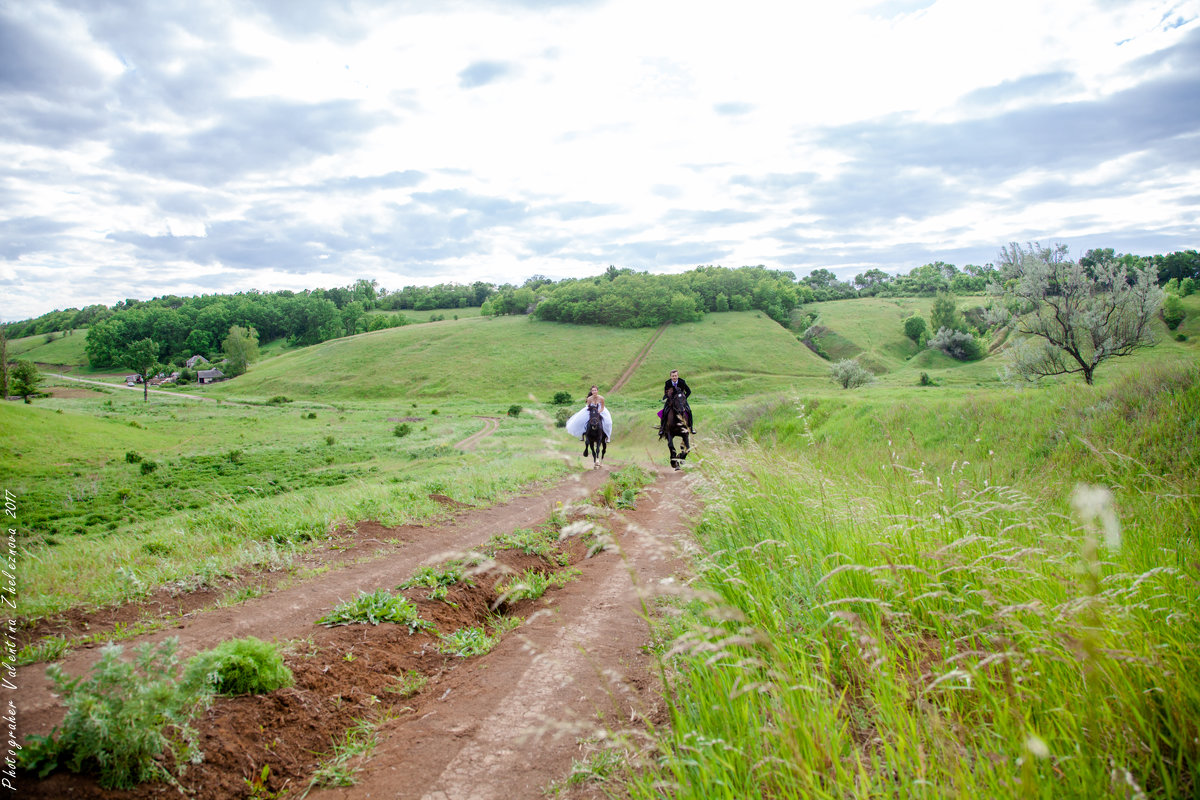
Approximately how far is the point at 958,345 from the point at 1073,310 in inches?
2541

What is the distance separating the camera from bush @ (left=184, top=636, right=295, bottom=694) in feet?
13.3

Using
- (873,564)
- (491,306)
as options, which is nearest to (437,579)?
(873,564)

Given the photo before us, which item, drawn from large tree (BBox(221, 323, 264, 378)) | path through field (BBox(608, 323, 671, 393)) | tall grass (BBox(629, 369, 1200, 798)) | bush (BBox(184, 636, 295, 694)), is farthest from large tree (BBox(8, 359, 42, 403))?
tall grass (BBox(629, 369, 1200, 798))

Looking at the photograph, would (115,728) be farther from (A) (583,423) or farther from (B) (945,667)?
(A) (583,423)

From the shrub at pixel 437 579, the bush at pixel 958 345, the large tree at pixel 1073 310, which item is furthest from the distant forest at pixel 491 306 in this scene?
the shrub at pixel 437 579

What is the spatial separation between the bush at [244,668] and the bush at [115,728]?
0.47 metres

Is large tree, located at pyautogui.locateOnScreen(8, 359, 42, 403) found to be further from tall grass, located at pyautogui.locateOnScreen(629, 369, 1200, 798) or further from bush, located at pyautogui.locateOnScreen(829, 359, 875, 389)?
bush, located at pyautogui.locateOnScreen(829, 359, 875, 389)

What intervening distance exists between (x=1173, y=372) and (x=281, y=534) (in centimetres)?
1781

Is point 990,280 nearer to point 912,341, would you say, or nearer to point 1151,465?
point 1151,465

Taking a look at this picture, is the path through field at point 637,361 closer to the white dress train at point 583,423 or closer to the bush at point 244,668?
the white dress train at point 583,423

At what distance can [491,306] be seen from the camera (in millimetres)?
133250

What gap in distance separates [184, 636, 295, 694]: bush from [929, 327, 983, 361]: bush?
9921cm

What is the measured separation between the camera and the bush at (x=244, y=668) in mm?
4068

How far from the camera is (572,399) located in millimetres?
74312
